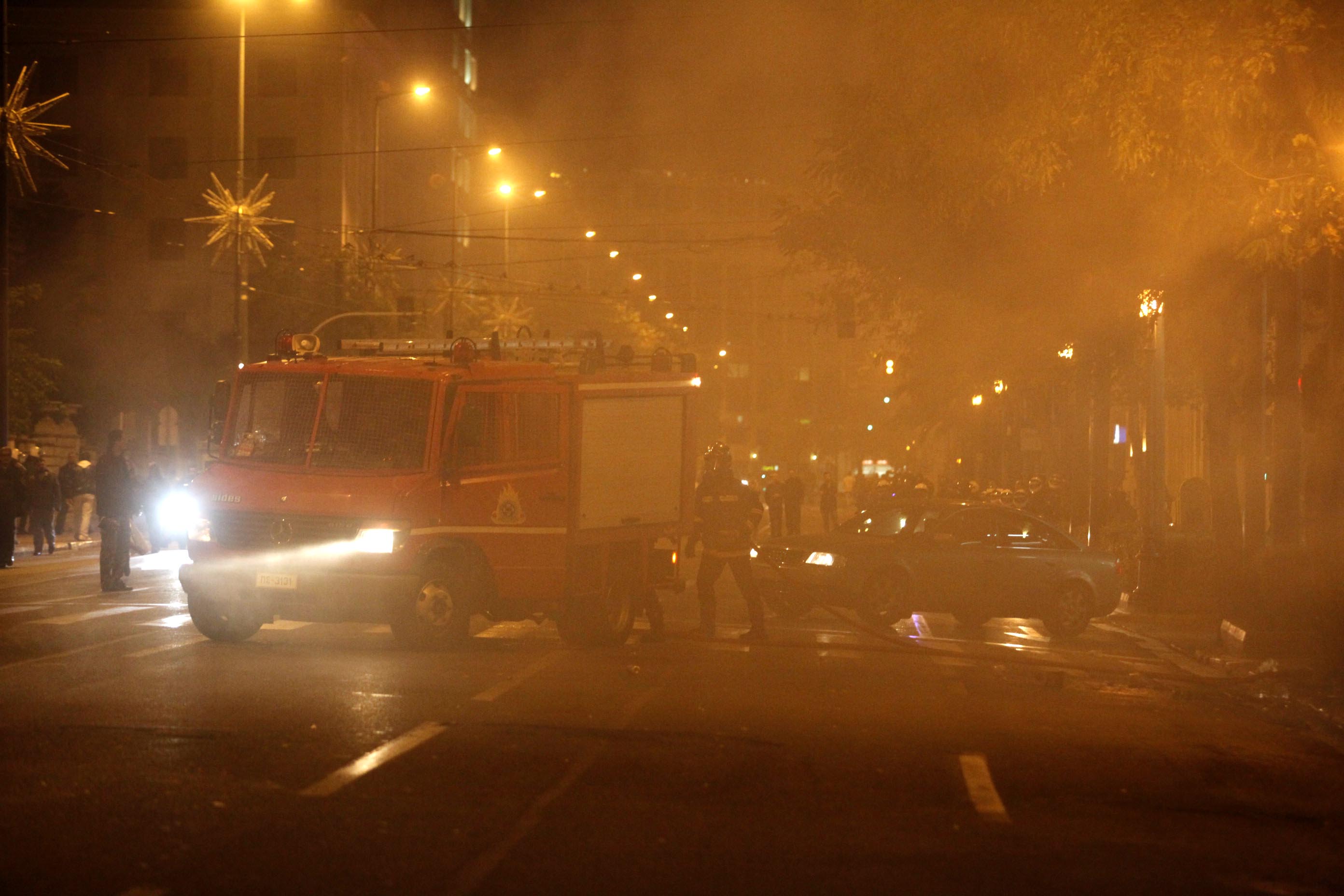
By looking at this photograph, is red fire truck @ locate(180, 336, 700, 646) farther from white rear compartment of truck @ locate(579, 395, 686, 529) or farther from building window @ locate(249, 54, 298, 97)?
building window @ locate(249, 54, 298, 97)

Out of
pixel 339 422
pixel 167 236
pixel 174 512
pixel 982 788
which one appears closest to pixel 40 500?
pixel 174 512

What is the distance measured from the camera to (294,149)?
6103cm

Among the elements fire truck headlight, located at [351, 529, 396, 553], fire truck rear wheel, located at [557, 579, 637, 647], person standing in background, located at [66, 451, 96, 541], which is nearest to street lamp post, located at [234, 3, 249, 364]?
person standing in background, located at [66, 451, 96, 541]

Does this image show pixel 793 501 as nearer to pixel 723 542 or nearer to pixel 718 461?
pixel 718 461

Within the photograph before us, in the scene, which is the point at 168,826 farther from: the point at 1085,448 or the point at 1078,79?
the point at 1085,448

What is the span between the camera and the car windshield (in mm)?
18328

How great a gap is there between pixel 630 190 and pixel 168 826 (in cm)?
14787

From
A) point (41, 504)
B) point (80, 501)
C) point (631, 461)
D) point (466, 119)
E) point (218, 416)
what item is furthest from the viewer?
point (466, 119)

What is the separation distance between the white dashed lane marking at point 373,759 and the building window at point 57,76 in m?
58.4

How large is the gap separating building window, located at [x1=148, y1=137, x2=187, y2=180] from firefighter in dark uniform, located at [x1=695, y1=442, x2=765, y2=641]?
50.5m

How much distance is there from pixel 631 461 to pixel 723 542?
143 centimetres

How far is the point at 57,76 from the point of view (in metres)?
61.2

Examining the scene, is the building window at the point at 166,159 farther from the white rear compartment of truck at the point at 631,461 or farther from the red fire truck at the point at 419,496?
the white rear compartment of truck at the point at 631,461

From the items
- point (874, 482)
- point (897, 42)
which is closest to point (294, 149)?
point (874, 482)
